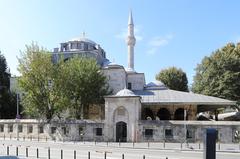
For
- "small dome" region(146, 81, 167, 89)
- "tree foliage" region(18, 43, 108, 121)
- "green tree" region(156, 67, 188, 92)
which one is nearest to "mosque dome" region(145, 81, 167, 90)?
"small dome" region(146, 81, 167, 89)

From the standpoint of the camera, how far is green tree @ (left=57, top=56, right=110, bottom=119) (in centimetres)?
4949

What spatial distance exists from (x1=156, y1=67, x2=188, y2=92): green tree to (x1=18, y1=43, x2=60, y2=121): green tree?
31.6 m

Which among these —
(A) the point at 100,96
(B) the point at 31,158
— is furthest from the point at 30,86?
(B) the point at 31,158

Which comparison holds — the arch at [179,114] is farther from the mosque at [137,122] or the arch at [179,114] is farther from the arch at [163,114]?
the arch at [163,114]

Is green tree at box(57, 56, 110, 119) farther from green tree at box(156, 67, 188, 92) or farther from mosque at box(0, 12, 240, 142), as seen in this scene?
green tree at box(156, 67, 188, 92)

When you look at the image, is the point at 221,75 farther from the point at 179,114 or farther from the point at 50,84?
the point at 50,84

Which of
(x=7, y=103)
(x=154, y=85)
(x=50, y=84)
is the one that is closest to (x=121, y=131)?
(x=50, y=84)

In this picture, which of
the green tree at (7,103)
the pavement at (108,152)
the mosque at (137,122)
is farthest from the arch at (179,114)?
the green tree at (7,103)

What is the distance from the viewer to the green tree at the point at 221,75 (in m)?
55.7

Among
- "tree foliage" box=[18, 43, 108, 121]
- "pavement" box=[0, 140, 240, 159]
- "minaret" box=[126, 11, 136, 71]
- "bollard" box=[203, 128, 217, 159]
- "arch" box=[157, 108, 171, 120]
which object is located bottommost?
"pavement" box=[0, 140, 240, 159]

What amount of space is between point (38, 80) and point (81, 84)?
6.17 m

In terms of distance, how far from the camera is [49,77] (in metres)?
48.4

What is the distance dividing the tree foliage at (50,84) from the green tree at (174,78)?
87.7 ft

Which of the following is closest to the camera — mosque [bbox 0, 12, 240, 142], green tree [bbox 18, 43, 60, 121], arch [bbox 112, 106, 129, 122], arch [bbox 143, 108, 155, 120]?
mosque [bbox 0, 12, 240, 142]
